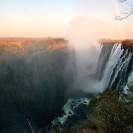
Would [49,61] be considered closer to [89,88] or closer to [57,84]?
[57,84]

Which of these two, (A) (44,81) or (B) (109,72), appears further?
(A) (44,81)

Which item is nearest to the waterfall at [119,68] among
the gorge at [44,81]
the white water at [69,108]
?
the gorge at [44,81]

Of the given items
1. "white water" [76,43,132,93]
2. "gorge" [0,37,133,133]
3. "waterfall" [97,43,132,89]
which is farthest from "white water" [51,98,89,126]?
"waterfall" [97,43,132,89]

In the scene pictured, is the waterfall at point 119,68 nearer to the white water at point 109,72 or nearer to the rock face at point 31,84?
the white water at point 109,72

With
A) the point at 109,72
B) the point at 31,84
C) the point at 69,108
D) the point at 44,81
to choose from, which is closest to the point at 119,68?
the point at 109,72

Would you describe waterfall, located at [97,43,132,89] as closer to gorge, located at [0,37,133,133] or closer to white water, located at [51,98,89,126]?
gorge, located at [0,37,133,133]

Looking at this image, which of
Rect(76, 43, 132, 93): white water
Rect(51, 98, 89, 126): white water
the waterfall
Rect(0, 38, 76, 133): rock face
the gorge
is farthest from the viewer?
A: Rect(51, 98, 89, 126): white water

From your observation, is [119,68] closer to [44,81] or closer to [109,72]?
[109,72]

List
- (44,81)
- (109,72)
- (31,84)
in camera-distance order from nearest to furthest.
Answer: (109,72)
(31,84)
(44,81)
